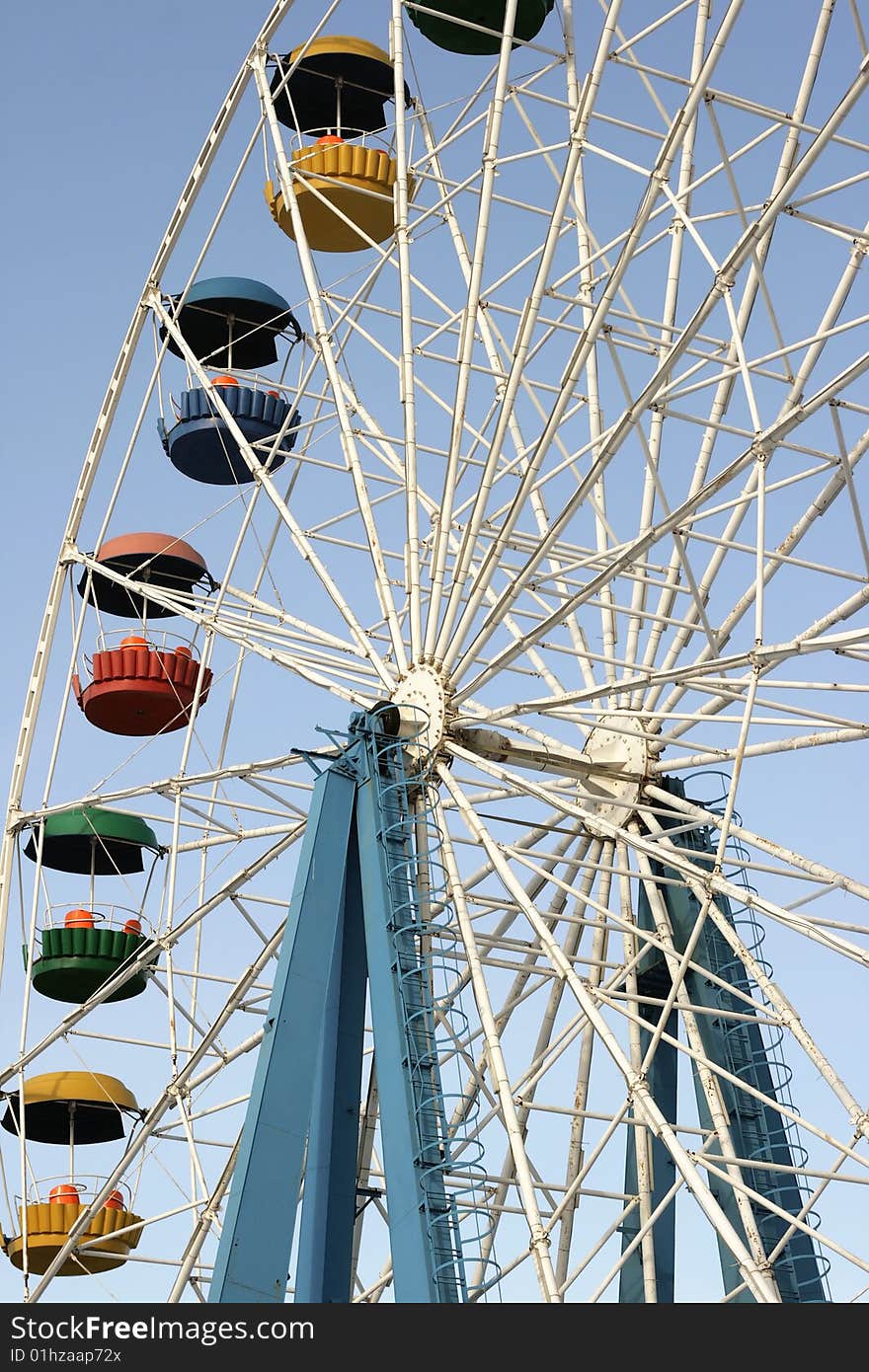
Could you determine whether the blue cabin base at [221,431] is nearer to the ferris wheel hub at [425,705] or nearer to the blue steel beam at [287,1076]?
the ferris wheel hub at [425,705]

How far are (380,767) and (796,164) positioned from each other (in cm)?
639

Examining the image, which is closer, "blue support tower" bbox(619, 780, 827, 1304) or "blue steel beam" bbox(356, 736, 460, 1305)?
"blue steel beam" bbox(356, 736, 460, 1305)

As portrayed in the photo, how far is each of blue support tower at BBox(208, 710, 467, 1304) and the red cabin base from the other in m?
5.74

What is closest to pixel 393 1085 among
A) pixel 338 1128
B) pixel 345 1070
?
pixel 338 1128

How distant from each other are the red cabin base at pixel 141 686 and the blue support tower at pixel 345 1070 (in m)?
5.74

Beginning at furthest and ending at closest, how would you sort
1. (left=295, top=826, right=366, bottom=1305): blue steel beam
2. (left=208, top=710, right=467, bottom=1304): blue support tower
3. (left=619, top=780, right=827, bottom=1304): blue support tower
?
1. (left=619, top=780, right=827, bottom=1304): blue support tower
2. (left=295, top=826, right=366, bottom=1305): blue steel beam
3. (left=208, top=710, right=467, bottom=1304): blue support tower

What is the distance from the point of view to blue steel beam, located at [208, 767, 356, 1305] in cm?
1748

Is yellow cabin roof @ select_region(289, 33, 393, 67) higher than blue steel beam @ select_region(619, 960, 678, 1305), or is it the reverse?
yellow cabin roof @ select_region(289, 33, 393, 67)

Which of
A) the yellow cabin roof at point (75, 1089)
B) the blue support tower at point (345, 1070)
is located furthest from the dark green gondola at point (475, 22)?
the yellow cabin roof at point (75, 1089)

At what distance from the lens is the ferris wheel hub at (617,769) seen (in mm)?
21406

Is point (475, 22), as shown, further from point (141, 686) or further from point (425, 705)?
point (141, 686)

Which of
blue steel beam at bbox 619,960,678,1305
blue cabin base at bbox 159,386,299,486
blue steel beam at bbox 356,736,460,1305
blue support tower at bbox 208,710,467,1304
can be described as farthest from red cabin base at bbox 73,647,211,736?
blue steel beam at bbox 619,960,678,1305

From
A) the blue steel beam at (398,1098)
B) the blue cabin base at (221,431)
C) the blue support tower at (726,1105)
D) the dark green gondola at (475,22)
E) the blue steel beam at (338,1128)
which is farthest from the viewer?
the blue cabin base at (221,431)

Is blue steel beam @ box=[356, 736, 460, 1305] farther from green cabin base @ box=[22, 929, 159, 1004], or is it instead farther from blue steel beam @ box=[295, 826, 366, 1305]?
green cabin base @ box=[22, 929, 159, 1004]
